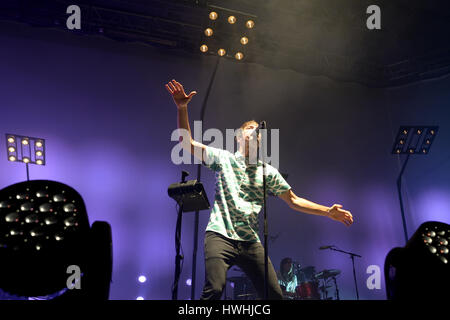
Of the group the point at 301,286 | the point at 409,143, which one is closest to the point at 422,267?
the point at 301,286

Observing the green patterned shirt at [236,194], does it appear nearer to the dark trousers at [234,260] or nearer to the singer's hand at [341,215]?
the dark trousers at [234,260]

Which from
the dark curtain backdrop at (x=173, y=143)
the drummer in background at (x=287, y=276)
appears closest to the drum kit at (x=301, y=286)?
the drummer in background at (x=287, y=276)

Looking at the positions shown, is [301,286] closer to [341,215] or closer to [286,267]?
[286,267]

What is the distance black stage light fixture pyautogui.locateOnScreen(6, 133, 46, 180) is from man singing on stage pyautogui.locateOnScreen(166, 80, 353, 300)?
4180 millimetres

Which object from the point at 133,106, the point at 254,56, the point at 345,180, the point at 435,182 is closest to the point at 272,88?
the point at 254,56

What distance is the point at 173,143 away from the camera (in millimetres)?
7430

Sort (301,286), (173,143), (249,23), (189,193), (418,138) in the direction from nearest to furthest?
(189,193) → (249,23) → (301,286) → (173,143) → (418,138)

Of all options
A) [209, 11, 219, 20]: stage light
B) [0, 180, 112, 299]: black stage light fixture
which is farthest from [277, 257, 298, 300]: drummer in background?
[0, 180, 112, 299]: black stage light fixture

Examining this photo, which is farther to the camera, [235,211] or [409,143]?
[409,143]

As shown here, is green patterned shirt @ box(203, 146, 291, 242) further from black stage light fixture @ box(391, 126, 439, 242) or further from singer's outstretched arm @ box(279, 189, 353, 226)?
black stage light fixture @ box(391, 126, 439, 242)

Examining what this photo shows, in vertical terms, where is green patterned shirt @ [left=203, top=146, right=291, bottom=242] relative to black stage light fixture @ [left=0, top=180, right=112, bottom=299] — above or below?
above

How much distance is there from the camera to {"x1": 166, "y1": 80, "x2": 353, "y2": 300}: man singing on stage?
2.61 meters

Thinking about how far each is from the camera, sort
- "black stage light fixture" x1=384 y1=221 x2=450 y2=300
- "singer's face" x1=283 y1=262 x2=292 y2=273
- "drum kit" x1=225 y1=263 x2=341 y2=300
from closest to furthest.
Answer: "black stage light fixture" x1=384 y1=221 x2=450 y2=300, "drum kit" x1=225 y1=263 x2=341 y2=300, "singer's face" x1=283 y1=262 x2=292 y2=273

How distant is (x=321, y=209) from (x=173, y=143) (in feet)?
15.6
